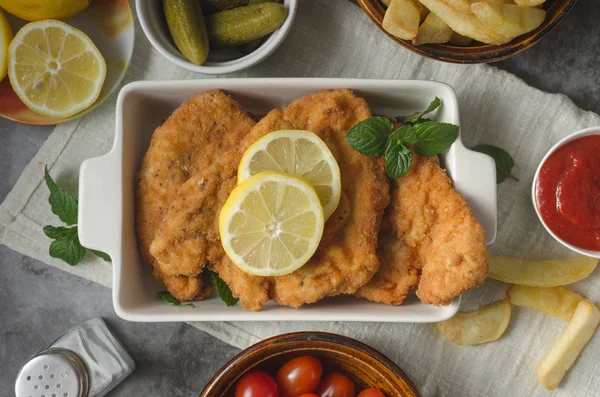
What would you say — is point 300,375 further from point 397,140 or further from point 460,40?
point 460,40

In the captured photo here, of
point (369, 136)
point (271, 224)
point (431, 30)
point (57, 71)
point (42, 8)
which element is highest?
point (431, 30)

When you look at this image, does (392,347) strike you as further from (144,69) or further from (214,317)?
(144,69)

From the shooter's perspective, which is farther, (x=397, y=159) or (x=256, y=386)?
(x=256, y=386)

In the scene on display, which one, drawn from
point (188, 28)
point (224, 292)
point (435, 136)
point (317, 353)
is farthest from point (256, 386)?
point (188, 28)

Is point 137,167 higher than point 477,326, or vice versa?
point 137,167

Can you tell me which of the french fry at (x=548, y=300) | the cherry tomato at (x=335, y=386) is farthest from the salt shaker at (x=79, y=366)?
the french fry at (x=548, y=300)

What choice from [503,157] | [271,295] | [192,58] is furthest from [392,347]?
[192,58]

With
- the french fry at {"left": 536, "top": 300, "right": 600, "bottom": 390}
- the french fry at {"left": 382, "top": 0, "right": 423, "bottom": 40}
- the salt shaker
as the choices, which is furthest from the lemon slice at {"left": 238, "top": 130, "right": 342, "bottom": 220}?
the french fry at {"left": 536, "top": 300, "right": 600, "bottom": 390}

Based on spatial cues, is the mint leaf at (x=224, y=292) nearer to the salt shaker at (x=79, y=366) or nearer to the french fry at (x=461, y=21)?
the salt shaker at (x=79, y=366)
